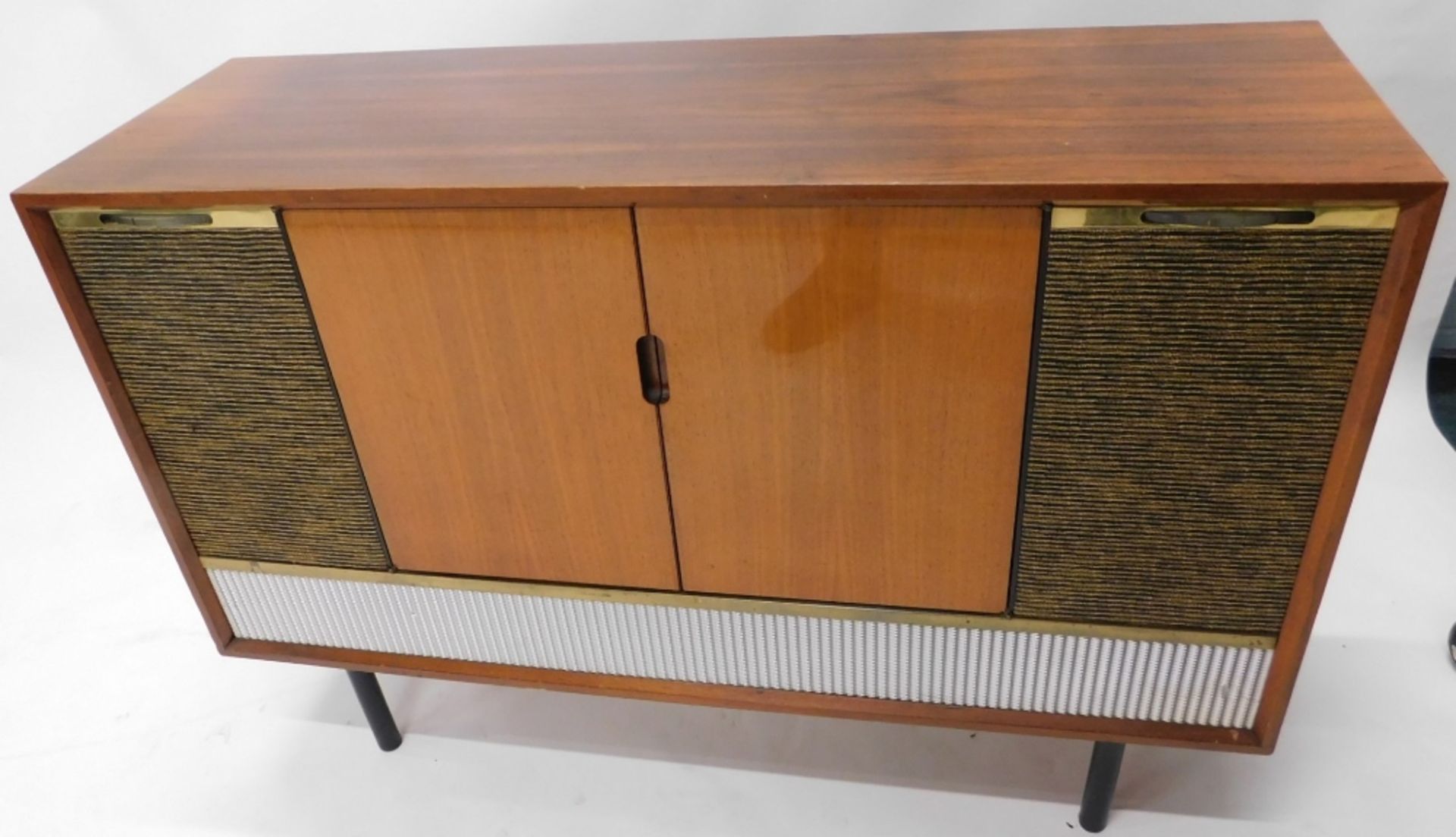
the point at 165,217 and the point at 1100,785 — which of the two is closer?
the point at 165,217

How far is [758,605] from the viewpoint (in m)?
1.16

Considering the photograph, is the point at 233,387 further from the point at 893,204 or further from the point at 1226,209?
the point at 1226,209

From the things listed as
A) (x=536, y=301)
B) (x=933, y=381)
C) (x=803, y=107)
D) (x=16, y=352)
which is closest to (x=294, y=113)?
(x=536, y=301)

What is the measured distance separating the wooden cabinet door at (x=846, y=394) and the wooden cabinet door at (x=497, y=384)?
1.6 inches

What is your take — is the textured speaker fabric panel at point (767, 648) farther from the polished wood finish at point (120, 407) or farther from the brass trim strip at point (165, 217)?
the brass trim strip at point (165, 217)

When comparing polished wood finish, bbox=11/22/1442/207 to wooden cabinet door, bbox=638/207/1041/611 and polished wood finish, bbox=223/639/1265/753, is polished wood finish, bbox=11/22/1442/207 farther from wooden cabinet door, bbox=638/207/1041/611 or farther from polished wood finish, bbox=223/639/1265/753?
polished wood finish, bbox=223/639/1265/753

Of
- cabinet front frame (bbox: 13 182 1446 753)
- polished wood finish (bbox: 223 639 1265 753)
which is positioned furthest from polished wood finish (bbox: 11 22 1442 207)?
polished wood finish (bbox: 223 639 1265 753)

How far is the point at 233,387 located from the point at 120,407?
0.12 metres

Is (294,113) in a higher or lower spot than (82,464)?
higher

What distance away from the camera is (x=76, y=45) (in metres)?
Answer: 1.81

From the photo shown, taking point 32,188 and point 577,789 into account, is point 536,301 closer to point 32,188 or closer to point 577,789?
point 32,188

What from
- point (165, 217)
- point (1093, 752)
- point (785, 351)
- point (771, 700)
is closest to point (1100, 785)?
point (1093, 752)

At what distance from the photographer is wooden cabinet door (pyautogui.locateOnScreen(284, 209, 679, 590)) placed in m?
0.98

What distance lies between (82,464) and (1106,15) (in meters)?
1.72
